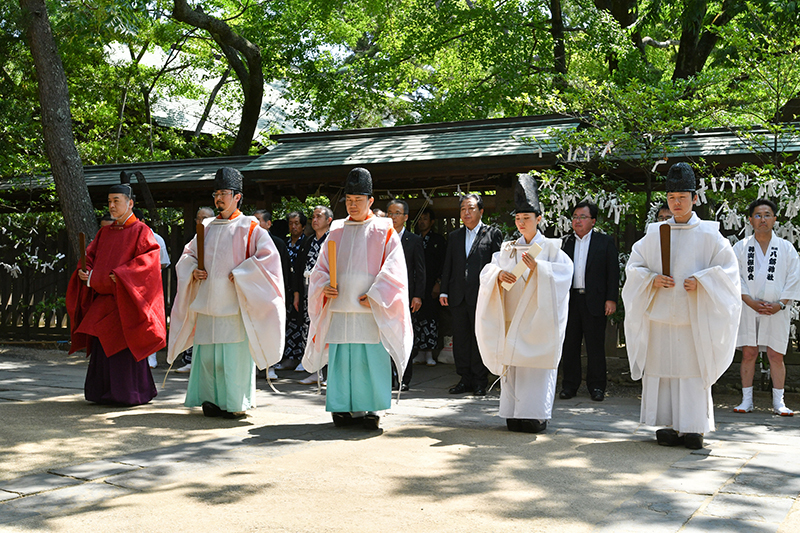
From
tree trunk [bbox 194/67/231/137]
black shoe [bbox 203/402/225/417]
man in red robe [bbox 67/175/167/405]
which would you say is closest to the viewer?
black shoe [bbox 203/402/225/417]

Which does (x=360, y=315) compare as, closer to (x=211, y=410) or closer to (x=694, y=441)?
(x=211, y=410)

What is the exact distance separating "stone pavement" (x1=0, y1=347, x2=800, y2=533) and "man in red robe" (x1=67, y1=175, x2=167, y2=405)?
273mm

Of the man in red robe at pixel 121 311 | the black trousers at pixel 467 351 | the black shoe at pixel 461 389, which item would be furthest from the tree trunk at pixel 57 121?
the black shoe at pixel 461 389

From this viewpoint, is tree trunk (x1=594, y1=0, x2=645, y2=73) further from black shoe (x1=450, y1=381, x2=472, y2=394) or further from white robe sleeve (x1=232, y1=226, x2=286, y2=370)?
white robe sleeve (x1=232, y1=226, x2=286, y2=370)

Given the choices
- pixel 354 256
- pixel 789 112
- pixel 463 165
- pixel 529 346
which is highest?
pixel 789 112

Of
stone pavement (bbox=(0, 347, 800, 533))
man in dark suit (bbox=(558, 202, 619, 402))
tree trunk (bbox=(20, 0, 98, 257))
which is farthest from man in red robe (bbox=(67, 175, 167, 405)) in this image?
man in dark suit (bbox=(558, 202, 619, 402))

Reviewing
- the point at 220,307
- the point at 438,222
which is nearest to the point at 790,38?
the point at 438,222

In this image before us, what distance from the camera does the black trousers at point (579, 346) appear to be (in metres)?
7.68

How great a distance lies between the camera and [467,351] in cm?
802

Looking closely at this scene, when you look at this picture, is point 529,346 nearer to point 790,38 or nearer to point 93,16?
point 790,38

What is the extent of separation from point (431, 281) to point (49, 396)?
449 centimetres

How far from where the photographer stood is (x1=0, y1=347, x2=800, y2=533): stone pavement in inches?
142

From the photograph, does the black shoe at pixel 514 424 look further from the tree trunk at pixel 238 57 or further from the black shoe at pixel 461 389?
the tree trunk at pixel 238 57

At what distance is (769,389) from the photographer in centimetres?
785
